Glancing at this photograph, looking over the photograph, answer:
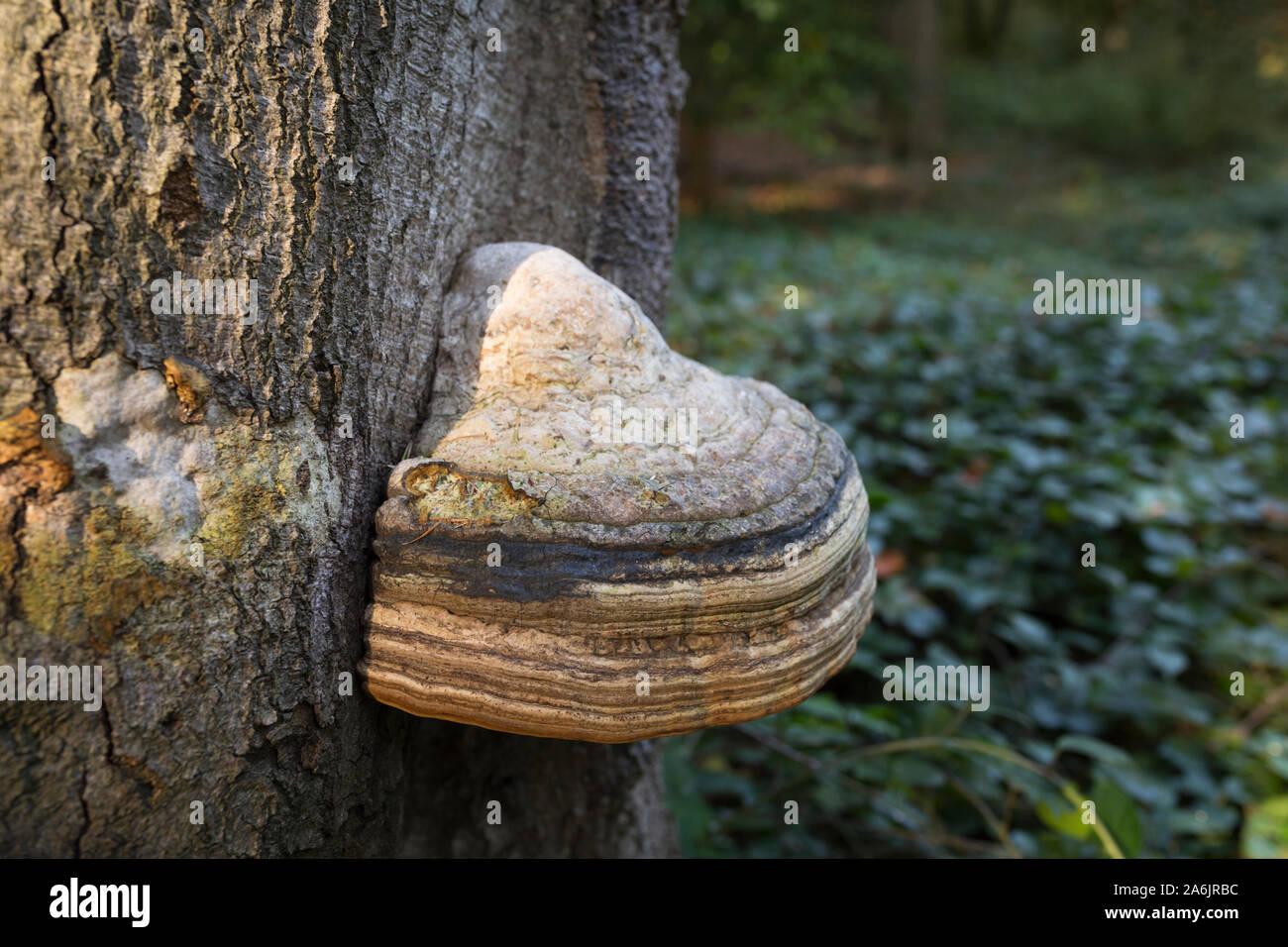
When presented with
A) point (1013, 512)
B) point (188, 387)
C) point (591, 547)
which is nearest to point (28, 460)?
point (188, 387)

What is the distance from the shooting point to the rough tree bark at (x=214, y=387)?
3.17 feet

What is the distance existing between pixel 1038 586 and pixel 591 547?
279cm

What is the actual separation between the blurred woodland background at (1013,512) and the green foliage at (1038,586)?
0.04ft

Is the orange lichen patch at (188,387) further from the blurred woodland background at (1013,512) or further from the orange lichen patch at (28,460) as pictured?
the blurred woodland background at (1013,512)

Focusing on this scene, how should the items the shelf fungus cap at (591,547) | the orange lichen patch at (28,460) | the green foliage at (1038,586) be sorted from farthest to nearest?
the green foliage at (1038,586) < the shelf fungus cap at (591,547) < the orange lichen patch at (28,460)

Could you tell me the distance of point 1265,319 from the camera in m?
5.77

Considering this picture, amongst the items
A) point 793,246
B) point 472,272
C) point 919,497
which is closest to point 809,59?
point 793,246

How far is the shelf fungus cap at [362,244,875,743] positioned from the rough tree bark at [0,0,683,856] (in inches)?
4.9

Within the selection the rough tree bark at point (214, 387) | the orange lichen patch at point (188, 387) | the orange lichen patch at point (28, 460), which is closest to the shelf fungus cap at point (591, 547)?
the rough tree bark at point (214, 387)

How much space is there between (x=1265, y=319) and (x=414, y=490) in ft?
22.0

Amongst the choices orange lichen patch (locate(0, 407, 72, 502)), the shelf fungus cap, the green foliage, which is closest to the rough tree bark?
orange lichen patch (locate(0, 407, 72, 502))

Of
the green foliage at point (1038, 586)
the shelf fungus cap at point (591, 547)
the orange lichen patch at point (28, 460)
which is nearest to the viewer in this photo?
the orange lichen patch at point (28, 460)

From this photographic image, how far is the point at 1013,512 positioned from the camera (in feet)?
11.5
